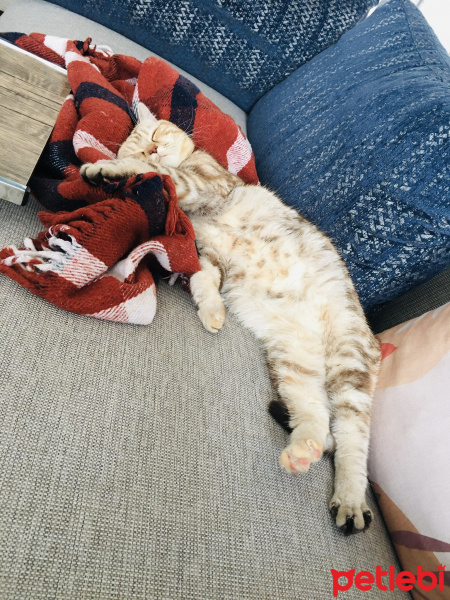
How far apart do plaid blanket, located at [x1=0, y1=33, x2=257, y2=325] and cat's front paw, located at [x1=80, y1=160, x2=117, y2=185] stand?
0.10ft

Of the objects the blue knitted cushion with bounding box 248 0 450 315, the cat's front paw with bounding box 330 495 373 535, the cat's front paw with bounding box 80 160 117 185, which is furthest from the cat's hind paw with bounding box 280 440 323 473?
the cat's front paw with bounding box 80 160 117 185

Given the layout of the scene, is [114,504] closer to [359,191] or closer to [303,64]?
[359,191]

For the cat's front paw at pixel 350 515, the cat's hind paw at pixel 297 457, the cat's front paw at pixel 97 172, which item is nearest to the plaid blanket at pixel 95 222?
the cat's front paw at pixel 97 172

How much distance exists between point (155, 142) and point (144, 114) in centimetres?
12

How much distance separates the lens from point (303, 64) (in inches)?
75.9

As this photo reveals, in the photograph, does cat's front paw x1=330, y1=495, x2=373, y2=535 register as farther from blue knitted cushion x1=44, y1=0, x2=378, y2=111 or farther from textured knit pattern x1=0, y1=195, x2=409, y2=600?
blue knitted cushion x1=44, y1=0, x2=378, y2=111

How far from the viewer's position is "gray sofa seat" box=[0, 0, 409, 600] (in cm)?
56

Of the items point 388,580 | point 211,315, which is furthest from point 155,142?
point 388,580

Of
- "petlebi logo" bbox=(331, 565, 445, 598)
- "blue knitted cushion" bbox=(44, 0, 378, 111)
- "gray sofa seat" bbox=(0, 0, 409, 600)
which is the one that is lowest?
"gray sofa seat" bbox=(0, 0, 409, 600)

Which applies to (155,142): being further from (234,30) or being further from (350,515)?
(350,515)

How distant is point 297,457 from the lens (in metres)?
0.82

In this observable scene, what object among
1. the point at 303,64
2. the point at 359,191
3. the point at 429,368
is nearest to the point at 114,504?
the point at 429,368

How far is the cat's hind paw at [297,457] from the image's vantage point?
813mm

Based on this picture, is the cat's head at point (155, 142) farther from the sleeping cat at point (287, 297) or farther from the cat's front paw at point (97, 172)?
the cat's front paw at point (97, 172)
